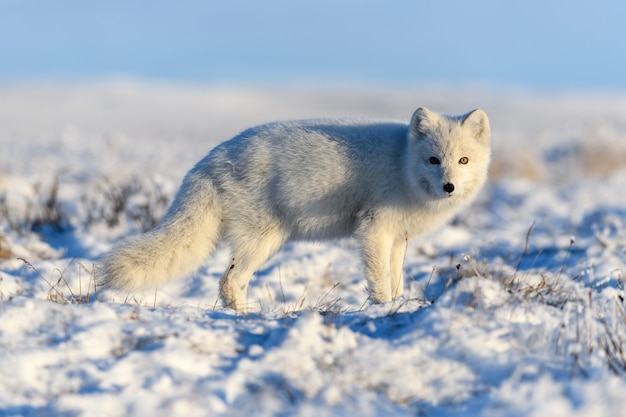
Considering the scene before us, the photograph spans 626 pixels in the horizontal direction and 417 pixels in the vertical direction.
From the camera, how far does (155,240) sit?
4375mm

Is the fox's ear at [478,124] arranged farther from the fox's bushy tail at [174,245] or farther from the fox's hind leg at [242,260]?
the fox's bushy tail at [174,245]

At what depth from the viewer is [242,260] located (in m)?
4.72

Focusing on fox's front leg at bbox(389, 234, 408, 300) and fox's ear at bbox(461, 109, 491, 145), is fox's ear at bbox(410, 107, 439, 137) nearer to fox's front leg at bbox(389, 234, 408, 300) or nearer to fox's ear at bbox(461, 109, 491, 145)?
fox's ear at bbox(461, 109, 491, 145)

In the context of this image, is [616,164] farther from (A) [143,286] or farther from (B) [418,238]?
(A) [143,286]

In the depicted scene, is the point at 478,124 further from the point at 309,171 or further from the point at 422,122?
the point at 309,171

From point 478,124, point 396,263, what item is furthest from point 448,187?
point 396,263

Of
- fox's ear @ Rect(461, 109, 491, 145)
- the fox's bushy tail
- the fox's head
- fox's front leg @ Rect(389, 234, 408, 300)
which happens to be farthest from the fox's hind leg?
fox's ear @ Rect(461, 109, 491, 145)

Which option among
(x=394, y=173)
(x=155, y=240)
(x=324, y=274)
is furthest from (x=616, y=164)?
(x=155, y=240)

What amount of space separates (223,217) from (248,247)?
0.82 ft

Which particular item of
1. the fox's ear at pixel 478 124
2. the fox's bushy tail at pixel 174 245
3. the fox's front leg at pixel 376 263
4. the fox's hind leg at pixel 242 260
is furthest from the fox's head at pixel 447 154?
the fox's bushy tail at pixel 174 245

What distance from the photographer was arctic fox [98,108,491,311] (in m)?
4.64

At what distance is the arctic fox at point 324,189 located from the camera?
464cm

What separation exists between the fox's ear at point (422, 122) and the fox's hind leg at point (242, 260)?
1114 millimetres

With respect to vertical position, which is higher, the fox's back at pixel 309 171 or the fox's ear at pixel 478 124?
the fox's ear at pixel 478 124
